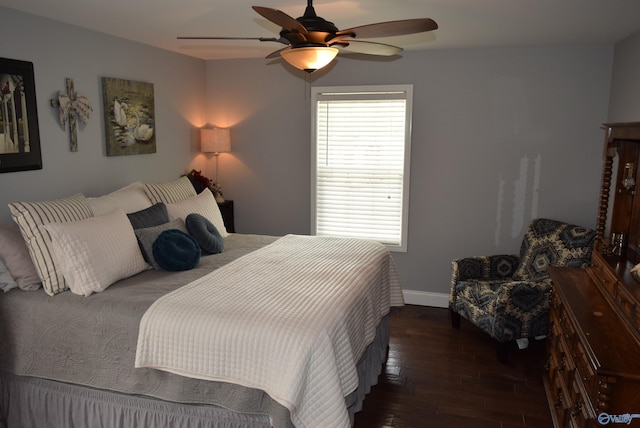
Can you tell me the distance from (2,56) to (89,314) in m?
1.76

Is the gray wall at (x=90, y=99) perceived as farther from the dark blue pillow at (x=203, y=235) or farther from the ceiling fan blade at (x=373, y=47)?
the ceiling fan blade at (x=373, y=47)

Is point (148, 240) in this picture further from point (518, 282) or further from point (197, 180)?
point (518, 282)

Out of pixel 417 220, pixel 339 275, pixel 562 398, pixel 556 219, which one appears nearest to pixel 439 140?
pixel 417 220

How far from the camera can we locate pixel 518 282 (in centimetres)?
365

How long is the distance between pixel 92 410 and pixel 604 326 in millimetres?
2577

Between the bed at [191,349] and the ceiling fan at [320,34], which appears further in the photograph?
the ceiling fan at [320,34]

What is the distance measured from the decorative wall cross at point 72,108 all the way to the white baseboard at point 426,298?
3228 millimetres

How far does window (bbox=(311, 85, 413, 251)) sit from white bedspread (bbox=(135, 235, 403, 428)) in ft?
6.68

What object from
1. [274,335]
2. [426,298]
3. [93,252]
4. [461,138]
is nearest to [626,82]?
[461,138]

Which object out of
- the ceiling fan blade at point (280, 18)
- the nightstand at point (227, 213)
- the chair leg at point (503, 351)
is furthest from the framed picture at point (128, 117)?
the chair leg at point (503, 351)

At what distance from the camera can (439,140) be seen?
4570 millimetres

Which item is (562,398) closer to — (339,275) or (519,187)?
(339,275)

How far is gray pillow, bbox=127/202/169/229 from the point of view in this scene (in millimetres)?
3307

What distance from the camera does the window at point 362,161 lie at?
4684mm
